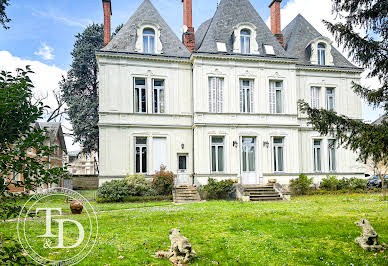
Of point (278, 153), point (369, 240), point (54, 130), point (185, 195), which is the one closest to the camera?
point (369, 240)

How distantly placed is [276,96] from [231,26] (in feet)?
19.3

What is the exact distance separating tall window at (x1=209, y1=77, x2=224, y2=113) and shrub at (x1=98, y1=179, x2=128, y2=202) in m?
7.52

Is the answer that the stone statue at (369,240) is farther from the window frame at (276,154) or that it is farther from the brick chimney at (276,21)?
the brick chimney at (276,21)

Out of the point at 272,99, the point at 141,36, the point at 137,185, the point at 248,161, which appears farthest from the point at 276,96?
the point at 137,185

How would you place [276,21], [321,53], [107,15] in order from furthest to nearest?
[276,21] < [321,53] < [107,15]

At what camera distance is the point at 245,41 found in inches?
915

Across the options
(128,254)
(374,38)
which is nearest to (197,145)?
(374,38)

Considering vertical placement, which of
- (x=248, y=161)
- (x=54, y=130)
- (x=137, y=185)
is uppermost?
(x=54, y=130)

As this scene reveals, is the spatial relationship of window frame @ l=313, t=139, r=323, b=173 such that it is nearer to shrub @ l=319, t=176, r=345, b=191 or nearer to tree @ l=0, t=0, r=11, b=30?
shrub @ l=319, t=176, r=345, b=191

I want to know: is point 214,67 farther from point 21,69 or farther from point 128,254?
point 21,69

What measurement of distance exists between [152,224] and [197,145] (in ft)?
36.8

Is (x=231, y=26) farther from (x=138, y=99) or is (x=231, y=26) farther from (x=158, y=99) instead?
(x=138, y=99)

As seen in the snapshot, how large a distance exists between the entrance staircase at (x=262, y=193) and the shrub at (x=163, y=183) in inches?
180

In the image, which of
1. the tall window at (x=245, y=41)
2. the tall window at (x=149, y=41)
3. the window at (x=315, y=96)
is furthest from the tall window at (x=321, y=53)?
the tall window at (x=149, y=41)
